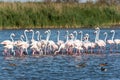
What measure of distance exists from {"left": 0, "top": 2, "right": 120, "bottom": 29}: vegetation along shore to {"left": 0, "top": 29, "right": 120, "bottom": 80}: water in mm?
13559

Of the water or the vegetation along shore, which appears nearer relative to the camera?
the water

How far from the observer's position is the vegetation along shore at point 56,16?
3712cm

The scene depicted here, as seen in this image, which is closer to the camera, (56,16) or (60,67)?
(60,67)

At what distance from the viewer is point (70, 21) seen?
3741 centimetres

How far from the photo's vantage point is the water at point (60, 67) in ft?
57.6

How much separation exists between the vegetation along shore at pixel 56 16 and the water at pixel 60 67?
1356 cm

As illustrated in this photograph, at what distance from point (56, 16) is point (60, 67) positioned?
1869 cm

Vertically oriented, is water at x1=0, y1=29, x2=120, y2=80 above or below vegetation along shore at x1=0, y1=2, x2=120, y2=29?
below

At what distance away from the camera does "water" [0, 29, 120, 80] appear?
17.5 m

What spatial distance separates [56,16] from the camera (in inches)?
1510

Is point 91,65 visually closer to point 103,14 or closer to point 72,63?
point 72,63

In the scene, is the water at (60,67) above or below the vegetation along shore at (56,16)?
below

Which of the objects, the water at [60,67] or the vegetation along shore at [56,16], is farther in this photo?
the vegetation along shore at [56,16]

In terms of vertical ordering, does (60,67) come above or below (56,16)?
below
